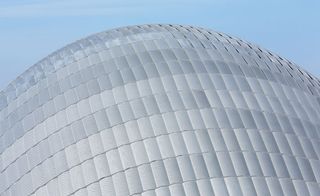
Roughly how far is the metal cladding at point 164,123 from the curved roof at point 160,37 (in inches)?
6.1

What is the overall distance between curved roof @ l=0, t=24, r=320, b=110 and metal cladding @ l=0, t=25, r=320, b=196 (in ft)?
0.51

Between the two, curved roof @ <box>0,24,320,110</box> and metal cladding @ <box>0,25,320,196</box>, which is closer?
metal cladding @ <box>0,25,320,196</box>

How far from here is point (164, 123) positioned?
3416 cm

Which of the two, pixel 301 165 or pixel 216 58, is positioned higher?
pixel 216 58

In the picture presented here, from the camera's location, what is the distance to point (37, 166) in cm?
3531

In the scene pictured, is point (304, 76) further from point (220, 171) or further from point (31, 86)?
point (31, 86)

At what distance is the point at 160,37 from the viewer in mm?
42719

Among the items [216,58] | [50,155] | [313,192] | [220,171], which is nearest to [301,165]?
[313,192]

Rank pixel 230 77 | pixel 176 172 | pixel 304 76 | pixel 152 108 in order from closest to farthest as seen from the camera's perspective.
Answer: pixel 176 172 < pixel 152 108 < pixel 230 77 < pixel 304 76

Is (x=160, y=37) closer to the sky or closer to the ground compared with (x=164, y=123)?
closer to the sky

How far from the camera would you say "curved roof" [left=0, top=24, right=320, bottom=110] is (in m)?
41.4

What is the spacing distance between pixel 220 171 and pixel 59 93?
12947 millimetres

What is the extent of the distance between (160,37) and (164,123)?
1018 centimetres

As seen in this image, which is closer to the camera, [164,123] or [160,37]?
[164,123]
